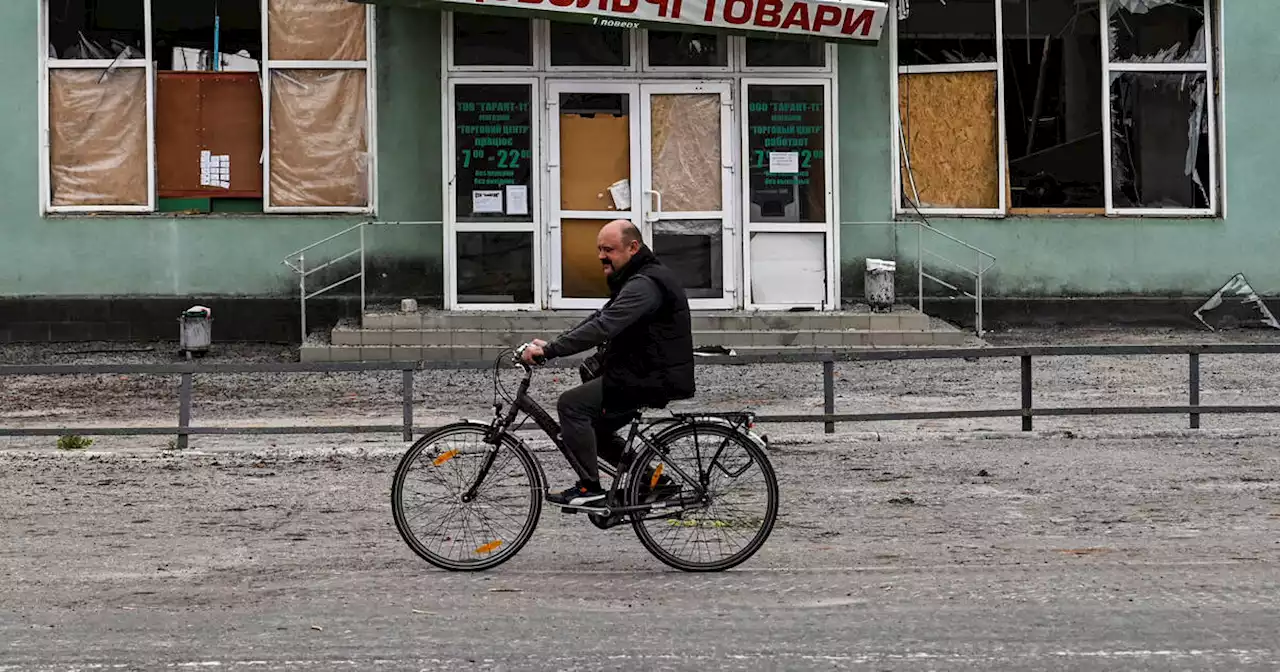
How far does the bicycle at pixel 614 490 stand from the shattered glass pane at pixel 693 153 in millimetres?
11286

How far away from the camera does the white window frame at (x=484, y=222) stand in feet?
63.0

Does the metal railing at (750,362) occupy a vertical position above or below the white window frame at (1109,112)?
below

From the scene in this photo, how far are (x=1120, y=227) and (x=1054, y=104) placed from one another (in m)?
1.64

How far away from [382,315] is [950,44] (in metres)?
7.42

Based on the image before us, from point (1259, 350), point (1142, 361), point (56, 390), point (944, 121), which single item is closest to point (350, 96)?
point (56, 390)

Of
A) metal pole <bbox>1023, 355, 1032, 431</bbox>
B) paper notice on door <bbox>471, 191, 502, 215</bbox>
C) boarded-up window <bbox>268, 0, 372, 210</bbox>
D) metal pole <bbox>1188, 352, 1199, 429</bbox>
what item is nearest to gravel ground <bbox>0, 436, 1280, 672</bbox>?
metal pole <bbox>1023, 355, 1032, 431</bbox>

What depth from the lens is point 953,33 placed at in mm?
20844

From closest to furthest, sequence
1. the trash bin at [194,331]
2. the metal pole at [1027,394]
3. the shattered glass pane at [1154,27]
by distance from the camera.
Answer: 1. the metal pole at [1027,394]
2. the trash bin at [194,331]
3. the shattered glass pane at [1154,27]

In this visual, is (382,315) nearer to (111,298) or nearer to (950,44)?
(111,298)

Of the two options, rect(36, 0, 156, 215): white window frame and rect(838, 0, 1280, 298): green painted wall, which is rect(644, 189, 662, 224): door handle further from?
rect(36, 0, 156, 215): white window frame

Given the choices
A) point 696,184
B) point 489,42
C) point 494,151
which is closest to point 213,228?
point 494,151

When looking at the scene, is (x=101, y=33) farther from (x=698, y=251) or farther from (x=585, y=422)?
(x=585, y=422)

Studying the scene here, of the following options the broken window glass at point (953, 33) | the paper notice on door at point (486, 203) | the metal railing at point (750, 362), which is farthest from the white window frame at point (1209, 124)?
the metal railing at point (750, 362)

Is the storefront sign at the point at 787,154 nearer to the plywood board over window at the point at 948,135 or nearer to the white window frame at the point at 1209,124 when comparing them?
the plywood board over window at the point at 948,135
